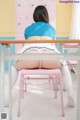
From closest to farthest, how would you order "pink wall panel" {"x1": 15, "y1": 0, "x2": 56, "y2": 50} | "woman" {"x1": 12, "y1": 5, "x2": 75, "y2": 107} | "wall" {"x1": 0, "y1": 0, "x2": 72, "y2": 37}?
1. "woman" {"x1": 12, "y1": 5, "x2": 75, "y2": 107}
2. "pink wall panel" {"x1": 15, "y1": 0, "x2": 56, "y2": 50}
3. "wall" {"x1": 0, "y1": 0, "x2": 72, "y2": 37}

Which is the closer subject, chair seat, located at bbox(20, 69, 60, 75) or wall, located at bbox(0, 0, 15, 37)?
chair seat, located at bbox(20, 69, 60, 75)

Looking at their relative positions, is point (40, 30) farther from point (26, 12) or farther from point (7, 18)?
point (7, 18)

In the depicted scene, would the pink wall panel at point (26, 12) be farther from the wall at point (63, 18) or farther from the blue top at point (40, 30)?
the blue top at point (40, 30)

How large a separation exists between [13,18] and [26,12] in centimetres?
50

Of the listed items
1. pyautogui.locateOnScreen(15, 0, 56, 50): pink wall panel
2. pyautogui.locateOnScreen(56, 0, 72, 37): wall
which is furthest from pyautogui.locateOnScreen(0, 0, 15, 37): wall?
pyautogui.locateOnScreen(56, 0, 72, 37): wall

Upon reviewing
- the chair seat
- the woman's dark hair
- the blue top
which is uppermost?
the woman's dark hair

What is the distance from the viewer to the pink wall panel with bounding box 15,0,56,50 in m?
4.80

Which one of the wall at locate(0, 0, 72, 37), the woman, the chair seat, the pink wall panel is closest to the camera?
the chair seat

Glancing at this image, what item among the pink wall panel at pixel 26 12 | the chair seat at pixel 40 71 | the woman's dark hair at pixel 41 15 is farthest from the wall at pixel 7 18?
the chair seat at pixel 40 71

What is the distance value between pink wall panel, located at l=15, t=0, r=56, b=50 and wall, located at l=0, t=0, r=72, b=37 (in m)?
0.40

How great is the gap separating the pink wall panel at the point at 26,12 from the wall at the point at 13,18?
1.30 feet

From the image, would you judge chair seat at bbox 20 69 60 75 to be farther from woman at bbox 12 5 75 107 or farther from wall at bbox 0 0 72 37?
wall at bbox 0 0 72 37

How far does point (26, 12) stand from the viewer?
4859mm

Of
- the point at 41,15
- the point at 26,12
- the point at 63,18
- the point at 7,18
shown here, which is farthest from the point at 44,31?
the point at 7,18
